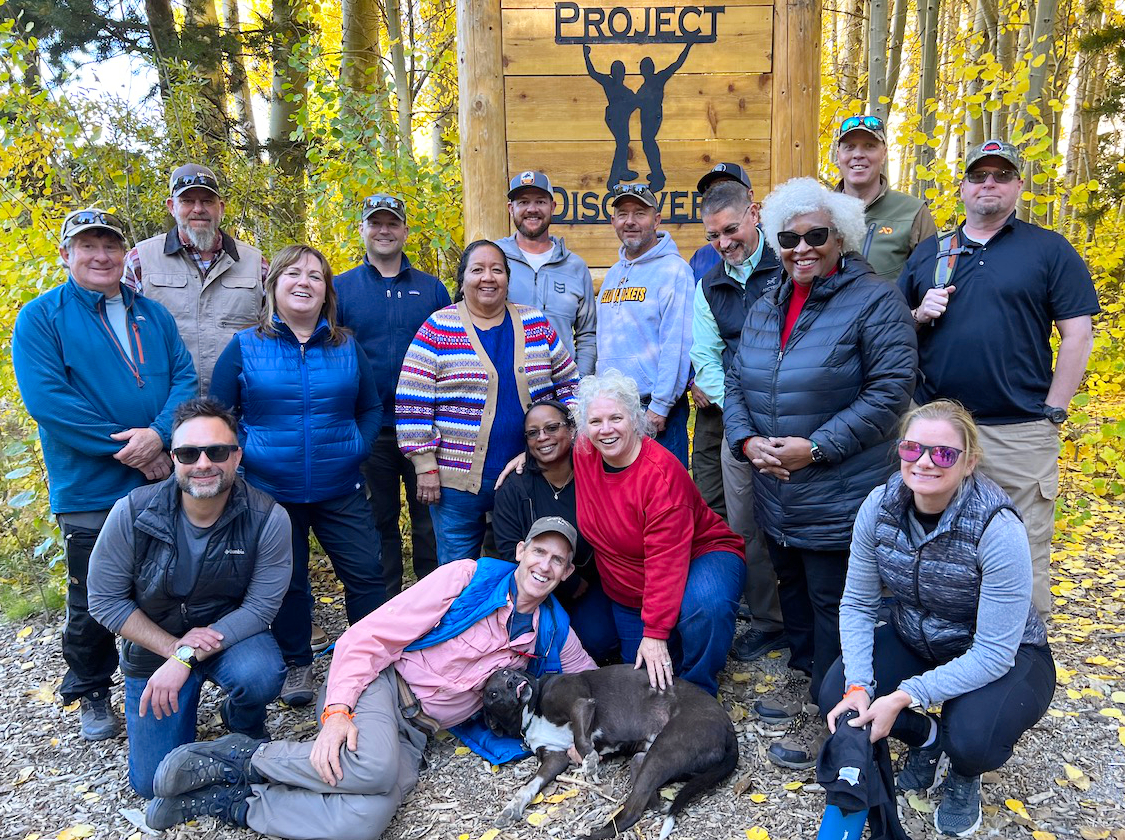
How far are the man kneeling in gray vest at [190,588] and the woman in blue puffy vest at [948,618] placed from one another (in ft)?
7.80

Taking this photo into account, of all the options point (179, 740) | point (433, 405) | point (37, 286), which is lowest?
point (179, 740)

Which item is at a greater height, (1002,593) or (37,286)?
(37,286)

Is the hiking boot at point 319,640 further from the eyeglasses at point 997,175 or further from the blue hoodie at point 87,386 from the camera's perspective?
the eyeglasses at point 997,175

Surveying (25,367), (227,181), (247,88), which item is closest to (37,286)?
(25,367)

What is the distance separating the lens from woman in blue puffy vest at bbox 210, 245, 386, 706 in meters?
3.88

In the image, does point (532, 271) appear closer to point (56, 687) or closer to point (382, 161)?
point (382, 161)

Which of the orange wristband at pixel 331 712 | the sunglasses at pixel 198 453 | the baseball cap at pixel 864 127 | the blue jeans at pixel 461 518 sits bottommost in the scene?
the orange wristband at pixel 331 712

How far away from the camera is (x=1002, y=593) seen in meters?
2.75

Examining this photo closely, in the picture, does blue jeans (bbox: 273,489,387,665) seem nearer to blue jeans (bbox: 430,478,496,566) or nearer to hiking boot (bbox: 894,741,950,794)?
blue jeans (bbox: 430,478,496,566)

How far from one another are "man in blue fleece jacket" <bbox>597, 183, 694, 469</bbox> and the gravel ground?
4.79 ft

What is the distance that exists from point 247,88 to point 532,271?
8.27m

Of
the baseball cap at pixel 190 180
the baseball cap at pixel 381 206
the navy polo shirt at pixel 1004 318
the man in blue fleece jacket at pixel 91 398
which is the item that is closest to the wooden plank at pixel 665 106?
the baseball cap at pixel 381 206

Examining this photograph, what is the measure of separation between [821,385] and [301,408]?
2388mm

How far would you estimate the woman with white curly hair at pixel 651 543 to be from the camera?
3.58 m
